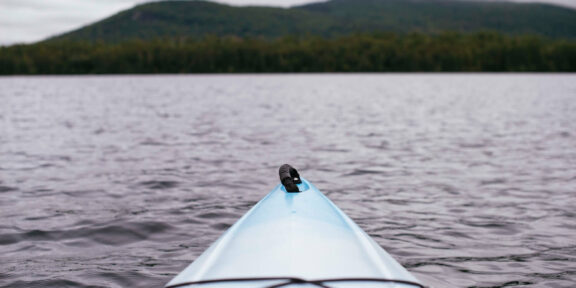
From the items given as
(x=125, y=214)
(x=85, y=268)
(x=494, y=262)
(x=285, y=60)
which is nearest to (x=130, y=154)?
(x=125, y=214)

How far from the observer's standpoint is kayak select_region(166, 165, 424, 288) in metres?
3.99

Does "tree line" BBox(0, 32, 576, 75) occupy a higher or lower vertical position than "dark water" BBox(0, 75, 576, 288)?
higher

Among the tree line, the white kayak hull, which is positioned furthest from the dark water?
the tree line

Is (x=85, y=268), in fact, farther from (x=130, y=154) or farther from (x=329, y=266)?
(x=130, y=154)

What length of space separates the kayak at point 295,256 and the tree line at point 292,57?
401 feet

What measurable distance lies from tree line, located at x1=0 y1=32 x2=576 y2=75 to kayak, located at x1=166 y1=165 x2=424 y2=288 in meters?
122

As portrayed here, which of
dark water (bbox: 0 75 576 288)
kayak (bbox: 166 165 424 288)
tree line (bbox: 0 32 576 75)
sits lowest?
dark water (bbox: 0 75 576 288)

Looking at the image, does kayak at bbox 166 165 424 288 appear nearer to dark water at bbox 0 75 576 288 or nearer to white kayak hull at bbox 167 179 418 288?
white kayak hull at bbox 167 179 418 288

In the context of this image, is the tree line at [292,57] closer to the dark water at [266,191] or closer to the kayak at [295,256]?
the dark water at [266,191]

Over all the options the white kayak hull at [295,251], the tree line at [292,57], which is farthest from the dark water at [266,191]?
the tree line at [292,57]

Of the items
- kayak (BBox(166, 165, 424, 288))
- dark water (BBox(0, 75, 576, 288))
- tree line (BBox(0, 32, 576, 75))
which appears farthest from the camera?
tree line (BBox(0, 32, 576, 75))

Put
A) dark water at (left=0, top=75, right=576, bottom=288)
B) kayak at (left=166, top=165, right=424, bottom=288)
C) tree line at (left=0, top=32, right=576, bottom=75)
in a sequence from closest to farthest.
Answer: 1. kayak at (left=166, top=165, right=424, bottom=288)
2. dark water at (left=0, top=75, right=576, bottom=288)
3. tree line at (left=0, top=32, right=576, bottom=75)

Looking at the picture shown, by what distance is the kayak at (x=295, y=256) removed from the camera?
157 inches

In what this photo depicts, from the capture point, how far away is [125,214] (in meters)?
9.26
